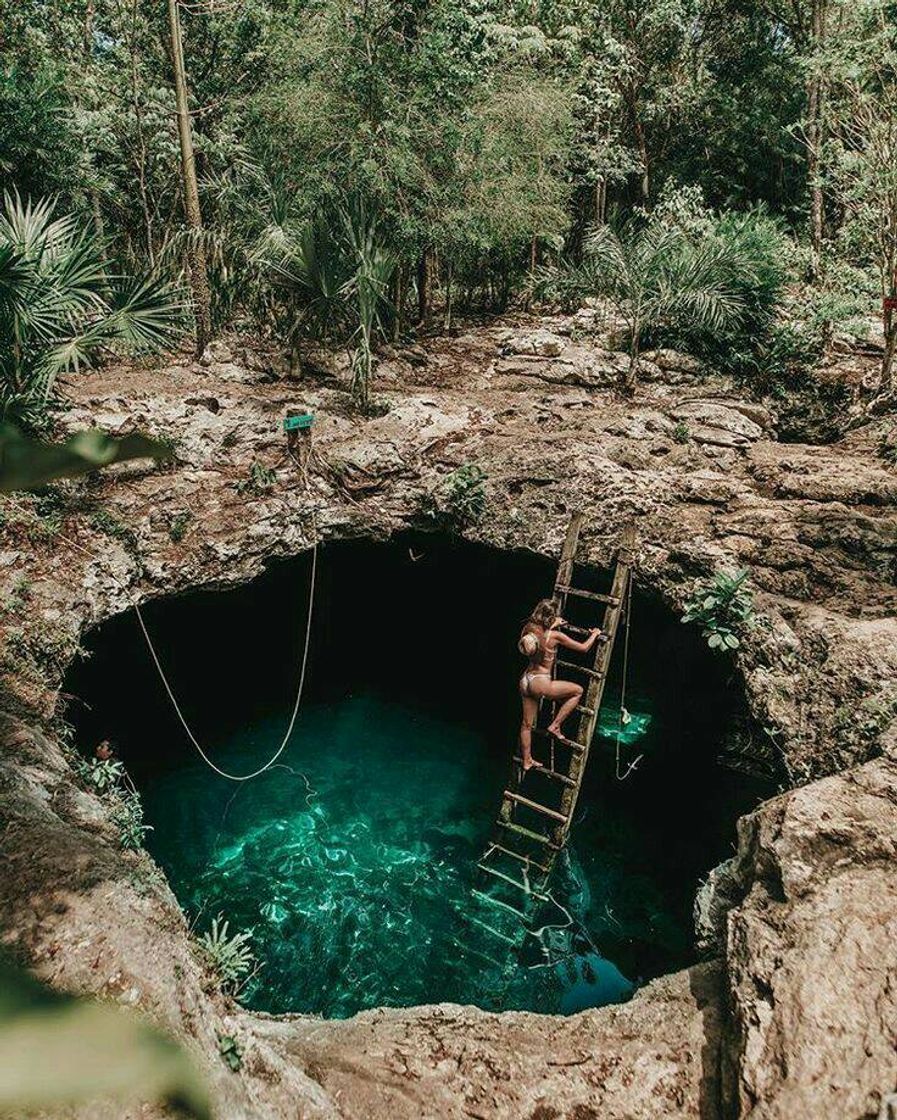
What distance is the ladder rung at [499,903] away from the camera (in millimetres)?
8242

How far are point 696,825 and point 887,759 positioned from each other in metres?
4.38

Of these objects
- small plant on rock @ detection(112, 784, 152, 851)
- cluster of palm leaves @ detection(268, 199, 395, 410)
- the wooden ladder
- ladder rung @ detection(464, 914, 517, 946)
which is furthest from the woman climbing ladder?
cluster of palm leaves @ detection(268, 199, 395, 410)

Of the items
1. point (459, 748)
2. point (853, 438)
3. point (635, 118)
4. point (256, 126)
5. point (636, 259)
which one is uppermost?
point (635, 118)

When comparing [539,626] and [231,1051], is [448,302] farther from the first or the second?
[231,1051]

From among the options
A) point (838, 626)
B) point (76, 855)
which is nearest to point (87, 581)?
point (76, 855)

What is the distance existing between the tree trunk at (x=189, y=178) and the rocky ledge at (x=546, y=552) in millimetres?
1101

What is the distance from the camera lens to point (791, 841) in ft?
15.5

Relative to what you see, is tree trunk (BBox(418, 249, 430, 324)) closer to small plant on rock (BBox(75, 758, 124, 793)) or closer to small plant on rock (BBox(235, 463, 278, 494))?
small plant on rock (BBox(235, 463, 278, 494))

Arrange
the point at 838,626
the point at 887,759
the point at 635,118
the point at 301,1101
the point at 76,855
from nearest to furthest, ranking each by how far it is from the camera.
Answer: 1. the point at 301,1101
2. the point at 76,855
3. the point at 887,759
4. the point at 838,626
5. the point at 635,118

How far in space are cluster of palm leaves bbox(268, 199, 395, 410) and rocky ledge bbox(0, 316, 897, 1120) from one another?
0.95 metres

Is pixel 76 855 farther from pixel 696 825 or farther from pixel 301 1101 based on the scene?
pixel 696 825

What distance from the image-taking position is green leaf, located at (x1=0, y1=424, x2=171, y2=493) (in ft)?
1.91

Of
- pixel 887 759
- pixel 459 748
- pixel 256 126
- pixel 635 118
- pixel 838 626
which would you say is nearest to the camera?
pixel 887 759

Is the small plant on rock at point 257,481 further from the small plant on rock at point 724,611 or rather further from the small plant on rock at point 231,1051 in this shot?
the small plant on rock at point 231,1051
